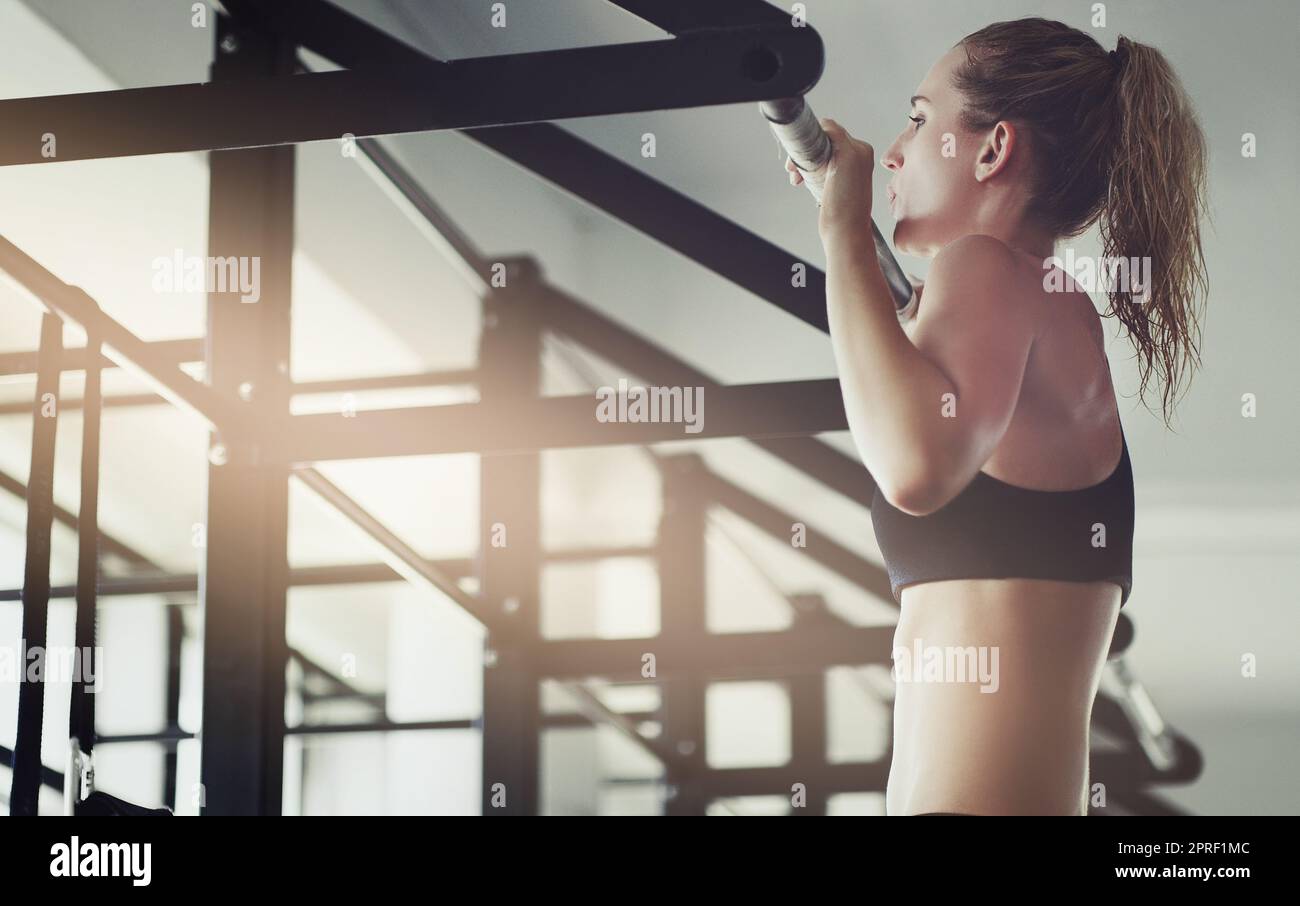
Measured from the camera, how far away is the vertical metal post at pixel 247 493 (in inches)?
50.0

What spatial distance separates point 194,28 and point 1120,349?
2.05 meters

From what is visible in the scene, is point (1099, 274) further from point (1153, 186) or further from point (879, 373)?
point (879, 373)

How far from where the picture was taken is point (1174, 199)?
49.6 inches

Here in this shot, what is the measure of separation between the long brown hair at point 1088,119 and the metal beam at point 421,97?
0.40 metres

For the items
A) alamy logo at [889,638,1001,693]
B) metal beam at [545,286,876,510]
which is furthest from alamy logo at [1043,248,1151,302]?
metal beam at [545,286,876,510]

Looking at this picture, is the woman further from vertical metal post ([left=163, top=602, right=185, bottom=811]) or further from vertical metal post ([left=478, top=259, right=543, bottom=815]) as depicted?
vertical metal post ([left=163, top=602, right=185, bottom=811])

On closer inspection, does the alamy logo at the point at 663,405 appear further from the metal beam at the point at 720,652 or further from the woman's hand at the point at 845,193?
the metal beam at the point at 720,652

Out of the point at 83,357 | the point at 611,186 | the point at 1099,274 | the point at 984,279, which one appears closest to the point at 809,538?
the point at 611,186

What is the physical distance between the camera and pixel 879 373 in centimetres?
101

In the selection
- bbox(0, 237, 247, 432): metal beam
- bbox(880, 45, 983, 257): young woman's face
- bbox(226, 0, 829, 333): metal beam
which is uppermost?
bbox(226, 0, 829, 333): metal beam

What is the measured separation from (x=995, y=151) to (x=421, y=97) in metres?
0.56

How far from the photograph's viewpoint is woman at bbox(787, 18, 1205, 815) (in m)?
1.04

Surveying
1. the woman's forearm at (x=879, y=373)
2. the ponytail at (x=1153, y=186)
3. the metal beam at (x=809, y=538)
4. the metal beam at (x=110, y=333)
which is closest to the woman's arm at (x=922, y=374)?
the woman's forearm at (x=879, y=373)
